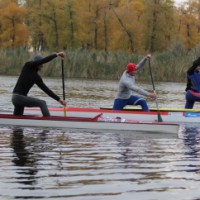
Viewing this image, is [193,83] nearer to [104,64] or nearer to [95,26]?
[104,64]

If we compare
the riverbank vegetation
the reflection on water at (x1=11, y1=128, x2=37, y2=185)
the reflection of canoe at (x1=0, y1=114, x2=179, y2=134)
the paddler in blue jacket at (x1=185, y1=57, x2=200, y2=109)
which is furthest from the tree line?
the reflection on water at (x1=11, y1=128, x2=37, y2=185)

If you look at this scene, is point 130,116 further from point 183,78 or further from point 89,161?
point 183,78

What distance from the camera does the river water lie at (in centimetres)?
796

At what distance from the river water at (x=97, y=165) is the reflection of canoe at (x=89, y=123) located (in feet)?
1.22

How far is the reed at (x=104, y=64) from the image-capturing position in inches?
1767

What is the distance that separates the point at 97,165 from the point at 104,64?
121 ft

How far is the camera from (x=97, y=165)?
32.5ft

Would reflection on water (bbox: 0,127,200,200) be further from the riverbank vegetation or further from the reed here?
the riverbank vegetation

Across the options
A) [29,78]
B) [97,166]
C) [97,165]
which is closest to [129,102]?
[29,78]

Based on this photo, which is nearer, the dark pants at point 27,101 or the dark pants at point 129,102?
the dark pants at point 27,101

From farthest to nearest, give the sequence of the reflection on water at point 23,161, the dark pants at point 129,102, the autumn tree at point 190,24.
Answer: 1. the autumn tree at point 190,24
2. the dark pants at point 129,102
3. the reflection on water at point 23,161

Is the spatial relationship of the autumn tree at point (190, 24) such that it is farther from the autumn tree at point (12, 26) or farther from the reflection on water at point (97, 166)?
the reflection on water at point (97, 166)

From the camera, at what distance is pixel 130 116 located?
17.2 meters

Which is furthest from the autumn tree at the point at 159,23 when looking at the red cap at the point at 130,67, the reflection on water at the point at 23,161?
the reflection on water at the point at 23,161
